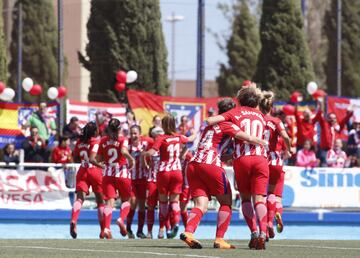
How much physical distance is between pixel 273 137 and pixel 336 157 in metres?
11.3

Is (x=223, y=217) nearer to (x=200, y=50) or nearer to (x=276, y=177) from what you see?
(x=276, y=177)

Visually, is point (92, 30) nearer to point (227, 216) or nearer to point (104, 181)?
point (104, 181)

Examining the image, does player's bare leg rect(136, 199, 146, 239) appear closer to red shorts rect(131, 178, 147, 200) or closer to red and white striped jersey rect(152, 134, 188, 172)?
red shorts rect(131, 178, 147, 200)

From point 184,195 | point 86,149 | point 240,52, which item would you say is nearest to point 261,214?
point 86,149

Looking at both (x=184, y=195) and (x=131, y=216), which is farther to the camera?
(x=184, y=195)

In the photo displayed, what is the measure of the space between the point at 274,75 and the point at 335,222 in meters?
19.5

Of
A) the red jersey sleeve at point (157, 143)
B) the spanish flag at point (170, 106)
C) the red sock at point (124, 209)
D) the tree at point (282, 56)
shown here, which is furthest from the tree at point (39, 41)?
the red jersey sleeve at point (157, 143)

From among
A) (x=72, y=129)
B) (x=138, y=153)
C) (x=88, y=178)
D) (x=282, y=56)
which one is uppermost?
(x=282, y=56)

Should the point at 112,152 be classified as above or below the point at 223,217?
above

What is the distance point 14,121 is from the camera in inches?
1192

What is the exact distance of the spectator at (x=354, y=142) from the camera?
30828 mm

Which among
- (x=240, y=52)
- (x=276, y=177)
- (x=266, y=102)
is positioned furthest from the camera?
(x=240, y=52)

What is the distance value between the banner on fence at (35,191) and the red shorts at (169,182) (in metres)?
4.19

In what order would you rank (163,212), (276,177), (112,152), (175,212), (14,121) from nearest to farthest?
(276,177) → (112,152) → (175,212) → (163,212) → (14,121)
